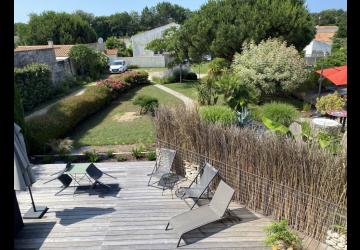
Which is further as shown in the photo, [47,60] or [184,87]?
[184,87]

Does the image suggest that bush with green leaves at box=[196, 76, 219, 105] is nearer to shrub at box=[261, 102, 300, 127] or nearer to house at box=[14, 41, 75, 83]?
shrub at box=[261, 102, 300, 127]

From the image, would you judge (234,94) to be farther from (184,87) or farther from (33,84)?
(184,87)

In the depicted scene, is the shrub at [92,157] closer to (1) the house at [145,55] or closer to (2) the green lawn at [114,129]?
(2) the green lawn at [114,129]

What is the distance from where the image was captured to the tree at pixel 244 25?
947 inches

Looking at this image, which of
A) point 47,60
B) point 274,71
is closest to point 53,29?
point 47,60

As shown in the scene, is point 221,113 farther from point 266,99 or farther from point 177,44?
point 177,44

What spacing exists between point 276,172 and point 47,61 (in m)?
22.4

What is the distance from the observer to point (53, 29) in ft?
188

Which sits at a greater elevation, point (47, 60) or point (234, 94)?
point (47, 60)

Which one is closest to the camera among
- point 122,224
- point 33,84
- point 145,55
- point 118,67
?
point 122,224

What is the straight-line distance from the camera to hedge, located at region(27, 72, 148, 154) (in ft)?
37.7

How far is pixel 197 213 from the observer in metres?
6.38

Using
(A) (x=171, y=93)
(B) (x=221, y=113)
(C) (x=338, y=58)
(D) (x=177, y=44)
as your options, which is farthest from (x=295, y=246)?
(D) (x=177, y=44)

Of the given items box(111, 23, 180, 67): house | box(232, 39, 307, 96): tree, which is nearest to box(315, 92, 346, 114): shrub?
box(232, 39, 307, 96): tree
